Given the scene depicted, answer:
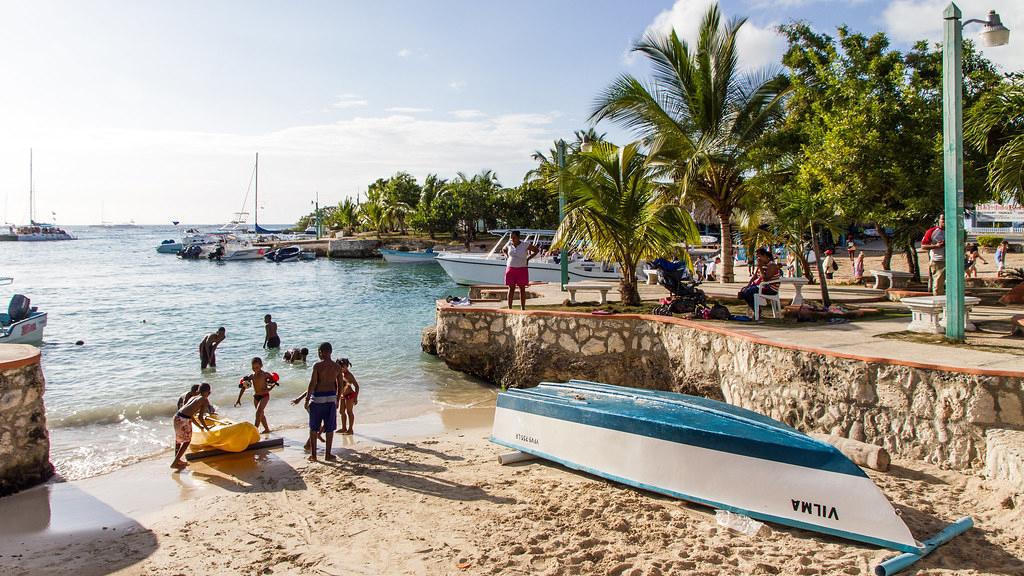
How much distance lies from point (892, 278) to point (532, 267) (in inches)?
625

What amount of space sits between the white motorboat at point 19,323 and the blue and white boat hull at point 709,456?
17.4m

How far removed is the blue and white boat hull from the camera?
17.8ft

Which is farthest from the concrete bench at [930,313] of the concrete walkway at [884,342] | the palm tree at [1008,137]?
the palm tree at [1008,137]

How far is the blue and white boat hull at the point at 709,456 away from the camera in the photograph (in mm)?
5426

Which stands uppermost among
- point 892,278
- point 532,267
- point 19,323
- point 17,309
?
point 532,267

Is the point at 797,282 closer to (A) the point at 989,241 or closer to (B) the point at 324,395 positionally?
(B) the point at 324,395

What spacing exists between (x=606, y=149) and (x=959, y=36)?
625 centimetres

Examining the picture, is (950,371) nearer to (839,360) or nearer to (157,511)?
(839,360)

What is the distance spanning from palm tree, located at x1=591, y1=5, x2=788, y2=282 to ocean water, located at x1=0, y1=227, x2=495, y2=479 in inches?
297

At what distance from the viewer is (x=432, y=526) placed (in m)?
6.31

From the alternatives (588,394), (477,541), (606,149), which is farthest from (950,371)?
(606,149)

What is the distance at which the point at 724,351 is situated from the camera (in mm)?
9656

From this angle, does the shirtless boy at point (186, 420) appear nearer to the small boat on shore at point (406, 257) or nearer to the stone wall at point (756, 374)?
the stone wall at point (756, 374)

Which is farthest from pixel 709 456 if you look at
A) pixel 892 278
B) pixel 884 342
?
pixel 892 278
